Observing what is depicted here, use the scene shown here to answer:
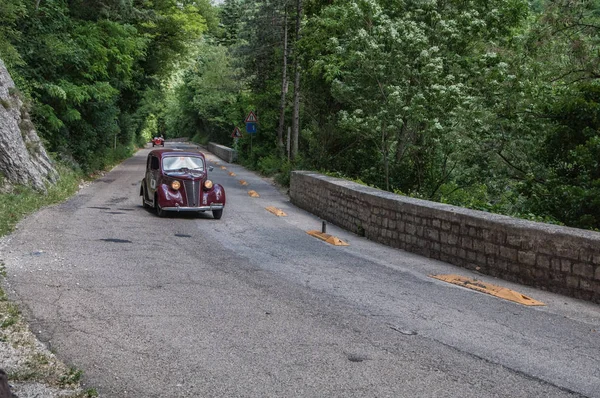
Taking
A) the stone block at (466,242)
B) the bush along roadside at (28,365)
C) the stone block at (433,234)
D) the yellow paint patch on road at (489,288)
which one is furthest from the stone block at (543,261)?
the bush along roadside at (28,365)

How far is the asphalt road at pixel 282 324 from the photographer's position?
5.14 metres

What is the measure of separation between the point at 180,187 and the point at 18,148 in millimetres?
5285

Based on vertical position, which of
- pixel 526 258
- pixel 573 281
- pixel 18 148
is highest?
pixel 18 148

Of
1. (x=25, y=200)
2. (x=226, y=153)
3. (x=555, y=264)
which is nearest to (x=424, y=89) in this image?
(x=555, y=264)

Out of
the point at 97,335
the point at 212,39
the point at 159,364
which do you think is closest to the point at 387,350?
the point at 159,364

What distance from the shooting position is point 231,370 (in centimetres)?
533

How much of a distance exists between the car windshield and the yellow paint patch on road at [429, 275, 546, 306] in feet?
31.0

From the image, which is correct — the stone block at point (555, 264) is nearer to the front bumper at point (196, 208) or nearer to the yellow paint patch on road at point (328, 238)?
the yellow paint patch on road at point (328, 238)

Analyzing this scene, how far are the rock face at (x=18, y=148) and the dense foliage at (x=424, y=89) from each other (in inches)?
58.6

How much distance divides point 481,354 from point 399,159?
15.2 metres

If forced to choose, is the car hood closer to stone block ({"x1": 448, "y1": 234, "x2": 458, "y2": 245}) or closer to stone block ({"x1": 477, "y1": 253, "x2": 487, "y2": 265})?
stone block ({"x1": 448, "y1": 234, "x2": 458, "y2": 245})

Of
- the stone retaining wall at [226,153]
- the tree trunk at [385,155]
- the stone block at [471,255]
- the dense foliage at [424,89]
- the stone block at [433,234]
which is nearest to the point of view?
the stone block at [471,255]

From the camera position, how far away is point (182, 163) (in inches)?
704

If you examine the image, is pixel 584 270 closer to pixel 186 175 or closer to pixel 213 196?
pixel 213 196
